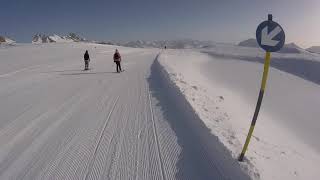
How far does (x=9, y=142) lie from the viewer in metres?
7.96

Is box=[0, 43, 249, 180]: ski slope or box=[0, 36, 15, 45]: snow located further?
box=[0, 36, 15, 45]: snow

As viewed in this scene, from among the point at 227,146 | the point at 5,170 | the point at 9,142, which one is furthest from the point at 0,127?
the point at 227,146

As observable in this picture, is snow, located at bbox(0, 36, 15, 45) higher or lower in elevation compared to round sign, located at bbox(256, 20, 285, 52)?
higher

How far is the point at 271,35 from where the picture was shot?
5.63 meters

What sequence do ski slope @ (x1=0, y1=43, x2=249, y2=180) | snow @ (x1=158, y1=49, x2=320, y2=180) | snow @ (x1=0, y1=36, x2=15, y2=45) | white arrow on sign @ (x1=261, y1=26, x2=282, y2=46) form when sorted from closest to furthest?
Answer: 1. white arrow on sign @ (x1=261, y1=26, x2=282, y2=46)
2. ski slope @ (x1=0, y1=43, x2=249, y2=180)
3. snow @ (x1=158, y1=49, x2=320, y2=180)
4. snow @ (x1=0, y1=36, x2=15, y2=45)

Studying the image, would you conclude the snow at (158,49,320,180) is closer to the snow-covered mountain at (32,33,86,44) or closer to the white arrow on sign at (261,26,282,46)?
the white arrow on sign at (261,26,282,46)

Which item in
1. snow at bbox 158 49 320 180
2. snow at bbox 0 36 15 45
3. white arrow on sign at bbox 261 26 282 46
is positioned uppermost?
snow at bbox 0 36 15 45

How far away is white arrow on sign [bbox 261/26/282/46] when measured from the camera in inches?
221

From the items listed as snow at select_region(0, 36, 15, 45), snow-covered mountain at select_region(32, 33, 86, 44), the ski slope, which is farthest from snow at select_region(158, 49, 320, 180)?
snow-covered mountain at select_region(32, 33, 86, 44)

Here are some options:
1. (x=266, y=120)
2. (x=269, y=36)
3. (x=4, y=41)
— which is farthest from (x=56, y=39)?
(x=269, y=36)

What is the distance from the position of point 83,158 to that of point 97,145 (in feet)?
2.39

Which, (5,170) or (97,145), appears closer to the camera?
(5,170)

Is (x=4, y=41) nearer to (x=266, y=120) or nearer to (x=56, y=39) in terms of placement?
(x=56, y=39)

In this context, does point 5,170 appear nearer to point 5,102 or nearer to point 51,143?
point 51,143
